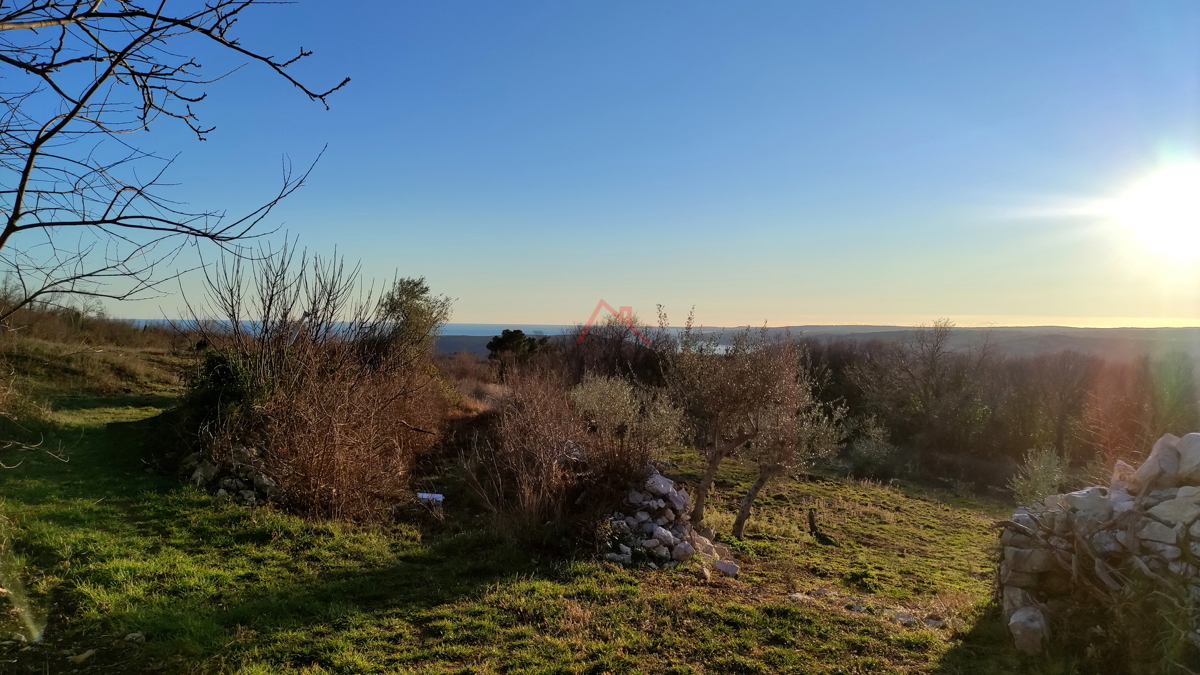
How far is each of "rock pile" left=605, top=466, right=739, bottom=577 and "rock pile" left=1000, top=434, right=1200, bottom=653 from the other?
343cm

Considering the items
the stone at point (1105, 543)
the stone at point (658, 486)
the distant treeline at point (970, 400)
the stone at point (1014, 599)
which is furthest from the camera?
the distant treeline at point (970, 400)

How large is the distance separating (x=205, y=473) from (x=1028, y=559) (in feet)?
34.0

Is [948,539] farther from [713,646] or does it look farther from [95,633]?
[95,633]

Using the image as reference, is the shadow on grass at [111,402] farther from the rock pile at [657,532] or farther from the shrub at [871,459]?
the shrub at [871,459]

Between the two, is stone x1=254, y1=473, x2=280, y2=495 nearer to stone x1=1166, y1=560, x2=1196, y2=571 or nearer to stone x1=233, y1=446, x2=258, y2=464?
stone x1=233, y1=446, x2=258, y2=464

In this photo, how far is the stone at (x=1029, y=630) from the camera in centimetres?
524

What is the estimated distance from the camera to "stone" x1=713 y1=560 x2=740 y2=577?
8.00m

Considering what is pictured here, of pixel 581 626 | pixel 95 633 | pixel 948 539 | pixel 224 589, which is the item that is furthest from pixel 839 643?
pixel 948 539

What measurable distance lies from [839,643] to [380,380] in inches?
340

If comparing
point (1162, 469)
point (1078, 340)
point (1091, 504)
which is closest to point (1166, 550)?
point (1091, 504)

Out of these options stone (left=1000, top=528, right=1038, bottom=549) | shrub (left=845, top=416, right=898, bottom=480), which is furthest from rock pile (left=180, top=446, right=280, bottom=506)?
shrub (left=845, top=416, right=898, bottom=480)

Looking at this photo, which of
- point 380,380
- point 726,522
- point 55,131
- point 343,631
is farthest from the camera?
point 726,522

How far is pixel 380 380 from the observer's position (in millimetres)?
10766

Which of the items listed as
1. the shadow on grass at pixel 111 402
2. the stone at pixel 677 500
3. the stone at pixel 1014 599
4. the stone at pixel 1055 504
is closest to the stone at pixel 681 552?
the stone at pixel 677 500
